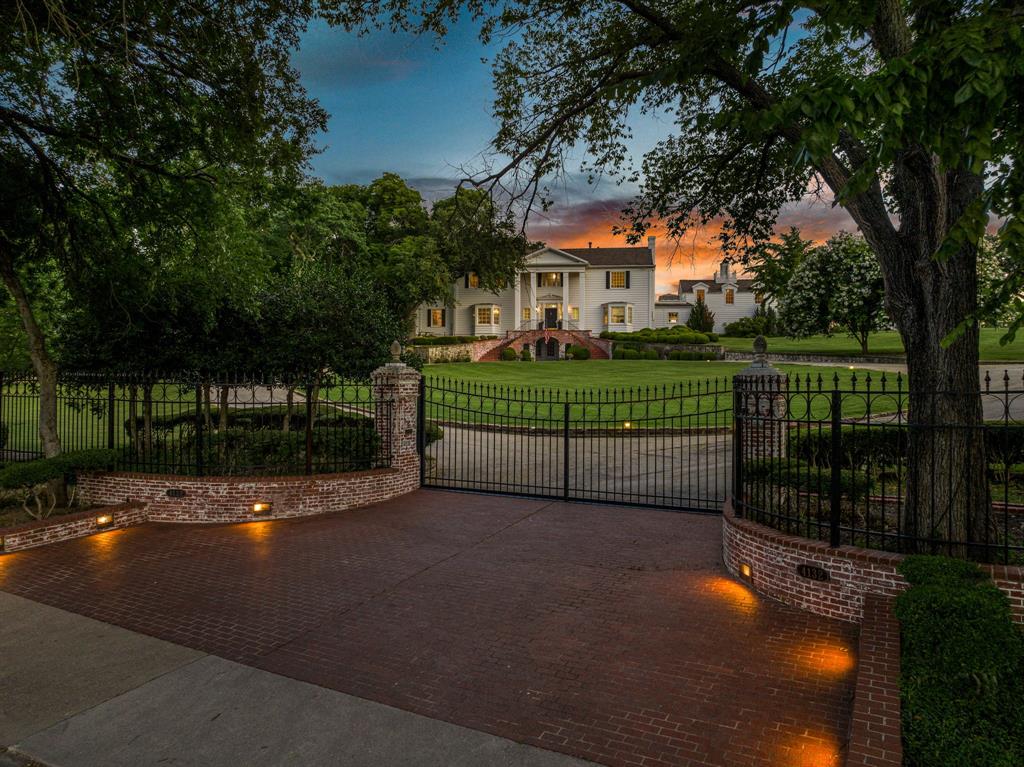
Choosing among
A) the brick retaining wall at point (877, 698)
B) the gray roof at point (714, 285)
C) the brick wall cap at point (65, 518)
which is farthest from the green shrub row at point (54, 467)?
the gray roof at point (714, 285)

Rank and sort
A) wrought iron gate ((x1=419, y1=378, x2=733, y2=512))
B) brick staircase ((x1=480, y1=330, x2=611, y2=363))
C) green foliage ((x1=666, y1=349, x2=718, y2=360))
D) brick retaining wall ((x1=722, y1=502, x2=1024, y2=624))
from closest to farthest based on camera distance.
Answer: brick retaining wall ((x1=722, y1=502, x2=1024, y2=624)) < wrought iron gate ((x1=419, y1=378, x2=733, y2=512)) < green foliage ((x1=666, y1=349, x2=718, y2=360)) < brick staircase ((x1=480, y1=330, x2=611, y2=363))

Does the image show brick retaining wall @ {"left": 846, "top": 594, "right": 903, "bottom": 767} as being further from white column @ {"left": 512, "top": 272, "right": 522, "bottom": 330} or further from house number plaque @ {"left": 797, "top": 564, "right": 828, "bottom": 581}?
white column @ {"left": 512, "top": 272, "right": 522, "bottom": 330}

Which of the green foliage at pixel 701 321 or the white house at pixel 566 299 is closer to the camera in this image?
the white house at pixel 566 299

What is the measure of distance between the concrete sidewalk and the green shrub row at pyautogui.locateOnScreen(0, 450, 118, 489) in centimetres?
498

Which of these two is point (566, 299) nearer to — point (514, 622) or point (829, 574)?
point (829, 574)

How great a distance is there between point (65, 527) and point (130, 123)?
6.34 metres

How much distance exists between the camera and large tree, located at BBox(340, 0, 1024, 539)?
3936mm

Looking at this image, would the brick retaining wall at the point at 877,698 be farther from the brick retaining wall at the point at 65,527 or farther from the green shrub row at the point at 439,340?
the green shrub row at the point at 439,340

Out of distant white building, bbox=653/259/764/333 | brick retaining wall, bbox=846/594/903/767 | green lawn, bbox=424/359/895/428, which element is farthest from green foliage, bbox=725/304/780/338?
brick retaining wall, bbox=846/594/903/767

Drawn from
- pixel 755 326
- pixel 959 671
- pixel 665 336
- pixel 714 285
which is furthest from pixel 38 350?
pixel 714 285

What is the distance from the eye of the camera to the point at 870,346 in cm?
4525

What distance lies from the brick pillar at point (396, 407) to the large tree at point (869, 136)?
13.3 feet

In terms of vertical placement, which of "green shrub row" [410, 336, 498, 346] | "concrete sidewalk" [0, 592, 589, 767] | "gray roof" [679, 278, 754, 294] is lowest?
"concrete sidewalk" [0, 592, 589, 767]

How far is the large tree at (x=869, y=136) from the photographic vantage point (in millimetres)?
3936
